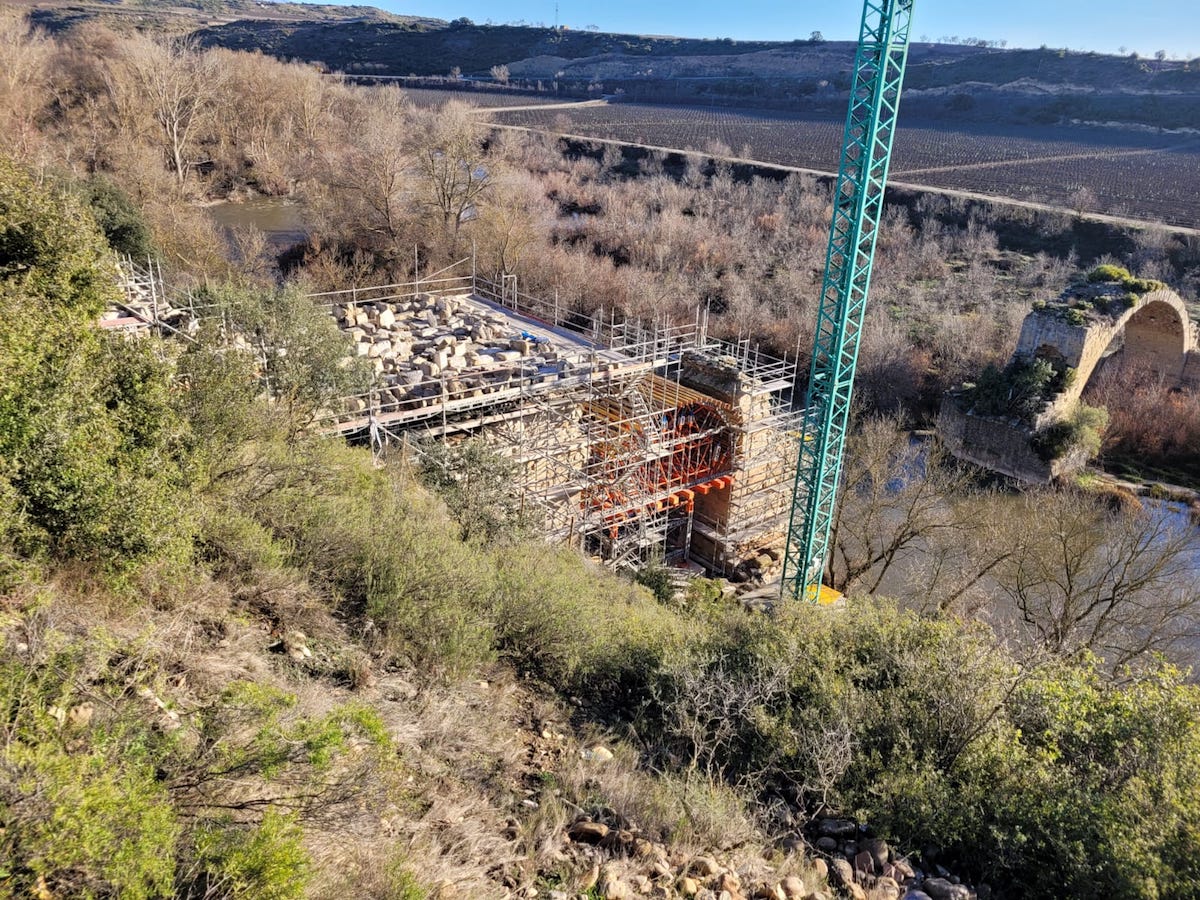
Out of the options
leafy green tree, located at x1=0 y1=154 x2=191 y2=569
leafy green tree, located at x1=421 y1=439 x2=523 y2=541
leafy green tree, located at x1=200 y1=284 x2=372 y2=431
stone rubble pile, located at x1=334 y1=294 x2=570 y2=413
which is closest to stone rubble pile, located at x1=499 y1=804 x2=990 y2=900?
leafy green tree, located at x1=0 y1=154 x2=191 y2=569

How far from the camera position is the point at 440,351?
16547 millimetres

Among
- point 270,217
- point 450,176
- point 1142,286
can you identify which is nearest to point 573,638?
point 1142,286

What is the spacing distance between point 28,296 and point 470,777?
20.8 feet

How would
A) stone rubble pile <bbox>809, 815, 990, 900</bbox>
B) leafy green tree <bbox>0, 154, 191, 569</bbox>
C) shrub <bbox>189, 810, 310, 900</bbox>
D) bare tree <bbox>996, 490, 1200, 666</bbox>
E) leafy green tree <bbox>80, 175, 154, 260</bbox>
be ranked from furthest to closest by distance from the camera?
leafy green tree <bbox>80, 175, 154, 260</bbox>, bare tree <bbox>996, 490, 1200, 666</bbox>, stone rubble pile <bbox>809, 815, 990, 900</bbox>, leafy green tree <bbox>0, 154, 191, 569</bbox>, shrub <bbox>189, 810, 310, 900</bbox>

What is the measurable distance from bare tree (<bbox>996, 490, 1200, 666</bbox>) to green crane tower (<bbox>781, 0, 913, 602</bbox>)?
3790mm

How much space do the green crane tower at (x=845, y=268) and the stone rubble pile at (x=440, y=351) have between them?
5.23m

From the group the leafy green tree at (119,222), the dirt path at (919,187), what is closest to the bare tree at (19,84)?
the leafy green tree at (119,222)

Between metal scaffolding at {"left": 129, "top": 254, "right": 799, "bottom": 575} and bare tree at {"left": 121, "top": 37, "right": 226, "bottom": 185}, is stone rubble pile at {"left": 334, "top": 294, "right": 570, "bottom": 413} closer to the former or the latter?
metal scaffolding at {"left": 129, "top": 254, "right": 799, "bottom": 575}

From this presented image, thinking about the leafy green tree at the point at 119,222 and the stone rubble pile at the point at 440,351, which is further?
the leafy green tree at the point at 119,222

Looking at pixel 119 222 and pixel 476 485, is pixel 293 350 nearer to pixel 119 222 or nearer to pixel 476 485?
pixel 476 485

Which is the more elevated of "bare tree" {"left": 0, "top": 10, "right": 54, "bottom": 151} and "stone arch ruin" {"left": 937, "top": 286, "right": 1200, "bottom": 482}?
"bare tree" {"left": 0, "top": 10, "right": 54, "bottom": 151}

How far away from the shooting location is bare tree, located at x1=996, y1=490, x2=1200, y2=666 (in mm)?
13695

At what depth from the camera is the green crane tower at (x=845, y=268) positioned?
1291 centimetres

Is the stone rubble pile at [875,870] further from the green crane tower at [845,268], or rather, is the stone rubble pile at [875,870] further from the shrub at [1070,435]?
the shrub at [1070,435]
